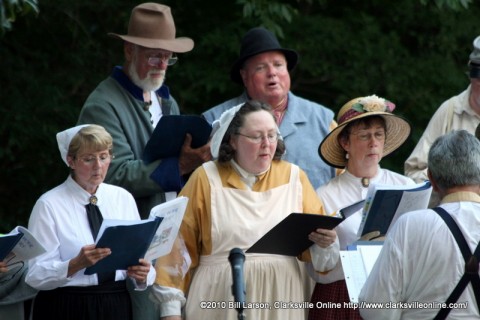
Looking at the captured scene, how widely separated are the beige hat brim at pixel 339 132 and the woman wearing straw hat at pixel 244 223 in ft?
1.88

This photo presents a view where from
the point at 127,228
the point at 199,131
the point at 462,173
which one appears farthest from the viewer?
the point at 199,131

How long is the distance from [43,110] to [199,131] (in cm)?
341

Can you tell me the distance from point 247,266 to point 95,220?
0.83 meters

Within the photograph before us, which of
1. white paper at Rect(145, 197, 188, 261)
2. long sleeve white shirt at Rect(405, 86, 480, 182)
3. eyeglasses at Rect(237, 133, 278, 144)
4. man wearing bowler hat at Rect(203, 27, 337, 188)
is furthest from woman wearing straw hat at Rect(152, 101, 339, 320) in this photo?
long sleeve white shirt at Rect(405, 86, 480, 182)

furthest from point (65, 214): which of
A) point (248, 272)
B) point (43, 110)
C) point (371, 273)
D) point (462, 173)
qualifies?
point (43, 110)

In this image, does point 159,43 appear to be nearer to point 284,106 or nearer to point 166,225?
point 284,106

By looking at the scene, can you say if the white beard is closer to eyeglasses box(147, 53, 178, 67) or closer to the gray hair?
eyeglasses box(147, 53, 178, 67)

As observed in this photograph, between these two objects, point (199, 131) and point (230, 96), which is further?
point (230, 96)

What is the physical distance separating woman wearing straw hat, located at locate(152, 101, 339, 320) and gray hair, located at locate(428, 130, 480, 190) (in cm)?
108

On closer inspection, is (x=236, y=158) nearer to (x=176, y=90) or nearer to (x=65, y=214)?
(x=65, y=214)

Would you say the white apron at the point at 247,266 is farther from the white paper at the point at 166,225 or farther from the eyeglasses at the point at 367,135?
the eyeglasses at the point at 367,135

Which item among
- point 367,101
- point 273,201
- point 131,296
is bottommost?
point 131,296

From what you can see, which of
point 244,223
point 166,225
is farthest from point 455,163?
point 166,225

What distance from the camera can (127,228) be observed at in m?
5.93
